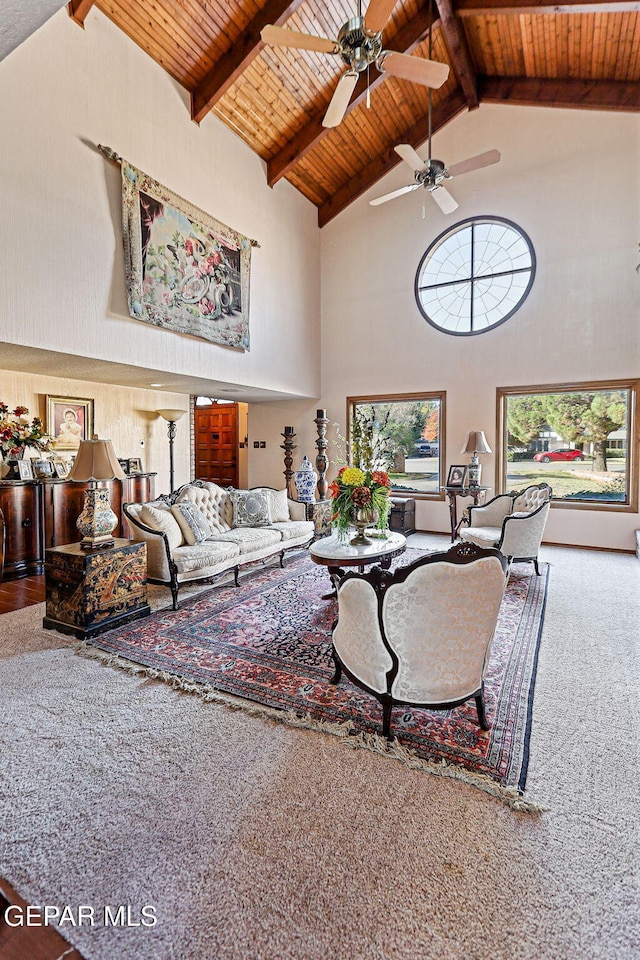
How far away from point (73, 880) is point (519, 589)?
4070mm

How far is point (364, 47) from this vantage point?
126 inches

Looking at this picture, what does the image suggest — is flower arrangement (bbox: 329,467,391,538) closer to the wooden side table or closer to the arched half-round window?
the wooden side table

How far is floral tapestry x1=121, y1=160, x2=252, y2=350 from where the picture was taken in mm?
4722

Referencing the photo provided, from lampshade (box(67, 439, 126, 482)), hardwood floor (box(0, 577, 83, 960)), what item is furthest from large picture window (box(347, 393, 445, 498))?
hardwood floor (box(0, 577, 83, 960))

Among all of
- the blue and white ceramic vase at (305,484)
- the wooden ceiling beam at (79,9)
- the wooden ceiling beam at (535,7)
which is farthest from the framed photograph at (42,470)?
the wooden ceiling beam at (535,7)

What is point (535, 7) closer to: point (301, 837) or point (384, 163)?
point (384, 163)

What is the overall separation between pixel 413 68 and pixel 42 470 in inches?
201

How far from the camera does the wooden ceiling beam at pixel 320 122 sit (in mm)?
5441

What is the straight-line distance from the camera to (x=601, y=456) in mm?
6141

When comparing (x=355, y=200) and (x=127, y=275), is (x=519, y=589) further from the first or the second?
(x=355, y=200)

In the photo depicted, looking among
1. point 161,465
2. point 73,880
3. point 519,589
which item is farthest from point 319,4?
point 73,880

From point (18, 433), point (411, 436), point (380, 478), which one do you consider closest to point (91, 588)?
point (380, 478)

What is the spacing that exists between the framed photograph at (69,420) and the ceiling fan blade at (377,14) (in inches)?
191

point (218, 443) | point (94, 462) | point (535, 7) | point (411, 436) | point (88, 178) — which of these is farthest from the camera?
point (218, 443)
